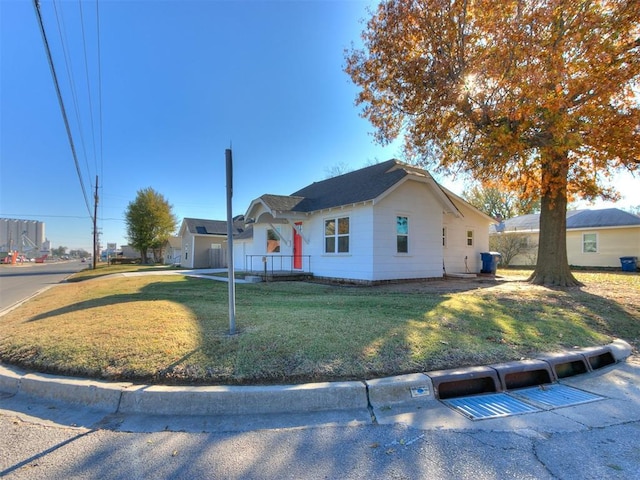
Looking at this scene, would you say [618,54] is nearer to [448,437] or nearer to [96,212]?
[448,437]

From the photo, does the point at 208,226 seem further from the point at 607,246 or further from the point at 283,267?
the point at 607,246

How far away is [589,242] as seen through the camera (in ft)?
72.6

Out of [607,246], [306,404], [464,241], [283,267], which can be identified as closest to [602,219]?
[607,246]

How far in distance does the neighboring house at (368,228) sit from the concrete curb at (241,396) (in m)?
8.25

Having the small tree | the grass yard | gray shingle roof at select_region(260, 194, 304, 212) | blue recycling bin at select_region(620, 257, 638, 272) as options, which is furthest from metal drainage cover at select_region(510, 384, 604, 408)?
the small tree

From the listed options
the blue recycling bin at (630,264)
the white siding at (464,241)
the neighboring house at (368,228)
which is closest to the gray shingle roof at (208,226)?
the neighboring house at (368,228)

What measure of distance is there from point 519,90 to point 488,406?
937 cm

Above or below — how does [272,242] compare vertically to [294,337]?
above

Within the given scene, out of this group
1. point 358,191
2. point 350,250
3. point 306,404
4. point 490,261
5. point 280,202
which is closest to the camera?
point 306,404

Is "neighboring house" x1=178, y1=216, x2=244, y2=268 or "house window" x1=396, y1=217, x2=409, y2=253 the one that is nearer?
"house window" x1=396, y1=217, x2=409, y2=253

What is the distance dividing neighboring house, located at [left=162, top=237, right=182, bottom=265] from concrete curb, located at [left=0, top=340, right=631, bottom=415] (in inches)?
1417

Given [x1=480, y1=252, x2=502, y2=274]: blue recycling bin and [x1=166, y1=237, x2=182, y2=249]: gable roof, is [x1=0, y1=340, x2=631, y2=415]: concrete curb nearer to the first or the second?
[x1=480, y1=252, x2=502, y2=274]: blue recycling bin

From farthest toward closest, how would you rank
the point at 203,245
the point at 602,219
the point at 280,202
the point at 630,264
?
1. the point at 203,245
2. the point at 602,219
3. the point at 630,264
4. the point at 280,202

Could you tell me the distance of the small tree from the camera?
3931 cm
